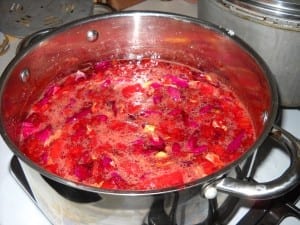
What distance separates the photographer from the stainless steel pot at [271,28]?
2.85 ft

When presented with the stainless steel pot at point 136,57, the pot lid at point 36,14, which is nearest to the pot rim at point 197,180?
the stainless steel pot at point 136,57

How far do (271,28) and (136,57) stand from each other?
0.38 metres

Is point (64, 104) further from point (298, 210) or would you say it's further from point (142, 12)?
point (298, 210)

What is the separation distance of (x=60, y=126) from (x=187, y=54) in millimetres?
376

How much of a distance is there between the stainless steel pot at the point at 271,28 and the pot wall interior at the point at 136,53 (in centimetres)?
5

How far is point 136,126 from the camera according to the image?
3.14 ft

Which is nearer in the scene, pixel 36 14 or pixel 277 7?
pixel 277 7

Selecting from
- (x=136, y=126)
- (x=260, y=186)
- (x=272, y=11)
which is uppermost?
(x=272, y=11)

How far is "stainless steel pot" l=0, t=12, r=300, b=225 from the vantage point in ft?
2.02

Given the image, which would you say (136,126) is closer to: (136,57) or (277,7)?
(136,57)

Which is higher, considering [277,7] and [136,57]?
[277,7]

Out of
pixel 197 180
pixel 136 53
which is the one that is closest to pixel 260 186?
pixel 197 180

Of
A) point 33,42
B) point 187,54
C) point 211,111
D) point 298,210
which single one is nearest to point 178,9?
point 187,54

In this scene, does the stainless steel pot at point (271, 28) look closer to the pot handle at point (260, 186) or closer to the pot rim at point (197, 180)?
the pot rim at point (197, 180)
